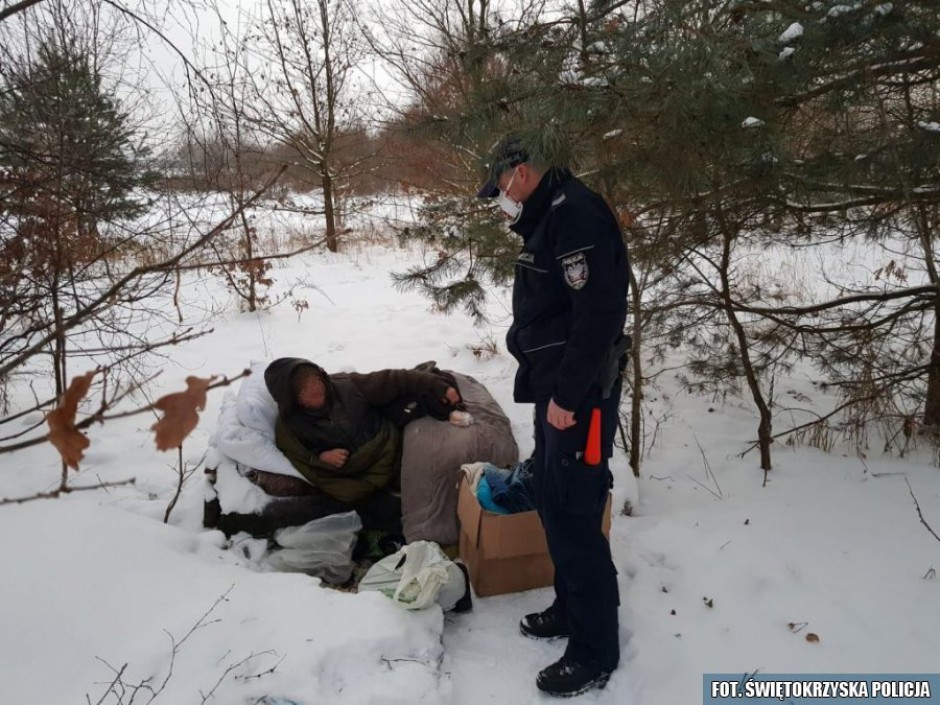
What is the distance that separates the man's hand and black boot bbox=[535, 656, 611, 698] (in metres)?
1.49

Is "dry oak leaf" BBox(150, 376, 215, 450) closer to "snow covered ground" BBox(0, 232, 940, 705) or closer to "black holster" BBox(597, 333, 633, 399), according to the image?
"black holster" BBox(597, 333, 633, 399)

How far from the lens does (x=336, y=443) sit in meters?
3.19

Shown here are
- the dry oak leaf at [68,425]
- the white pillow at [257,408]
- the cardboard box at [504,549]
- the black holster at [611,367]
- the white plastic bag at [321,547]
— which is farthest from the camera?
the white pillow at [257,408]

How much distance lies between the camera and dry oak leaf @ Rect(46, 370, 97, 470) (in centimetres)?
77

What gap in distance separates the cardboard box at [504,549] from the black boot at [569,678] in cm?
49

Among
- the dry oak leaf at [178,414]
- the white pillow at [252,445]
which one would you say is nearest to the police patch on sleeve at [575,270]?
the dry oak leaf at [178,414]

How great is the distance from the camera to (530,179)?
1965mm

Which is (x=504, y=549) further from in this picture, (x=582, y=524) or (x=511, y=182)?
(x=511, y=182)

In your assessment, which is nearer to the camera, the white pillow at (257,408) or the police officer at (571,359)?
the police officer at (571,359)

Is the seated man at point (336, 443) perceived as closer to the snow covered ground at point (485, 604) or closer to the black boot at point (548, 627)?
the snow covered ground at point (485, 604)

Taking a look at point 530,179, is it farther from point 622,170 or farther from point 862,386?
point 862,386

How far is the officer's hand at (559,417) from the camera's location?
1.86 m

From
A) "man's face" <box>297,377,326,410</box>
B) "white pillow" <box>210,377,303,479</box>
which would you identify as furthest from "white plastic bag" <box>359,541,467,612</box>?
"man's face" <box>297,377,326,410</box>

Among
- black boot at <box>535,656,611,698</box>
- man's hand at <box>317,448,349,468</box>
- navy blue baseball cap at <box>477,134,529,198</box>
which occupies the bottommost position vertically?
black boot at <box>535,656,611,698</box>
